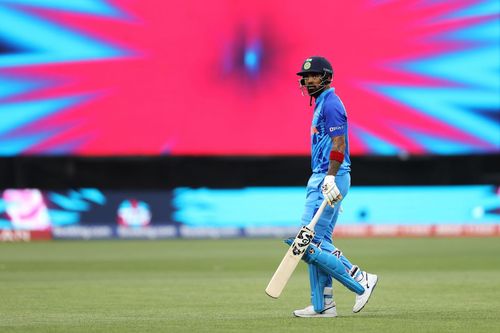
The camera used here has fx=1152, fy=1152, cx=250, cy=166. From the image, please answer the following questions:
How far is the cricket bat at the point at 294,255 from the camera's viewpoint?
792 centimetres

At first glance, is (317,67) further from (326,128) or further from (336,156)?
(336,156)

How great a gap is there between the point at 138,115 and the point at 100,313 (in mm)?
14285

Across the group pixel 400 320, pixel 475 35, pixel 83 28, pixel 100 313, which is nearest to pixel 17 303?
pixel 100 313

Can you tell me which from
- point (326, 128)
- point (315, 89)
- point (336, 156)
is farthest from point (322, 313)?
point (315, 89)

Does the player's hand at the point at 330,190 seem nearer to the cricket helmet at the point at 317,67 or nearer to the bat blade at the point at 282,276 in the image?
the bat blade at the point at 282,276

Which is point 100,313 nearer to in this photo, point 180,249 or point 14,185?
point 180,249

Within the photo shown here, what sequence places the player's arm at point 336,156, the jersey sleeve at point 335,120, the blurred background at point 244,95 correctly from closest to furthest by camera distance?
the player's arm at point 336,156 → the jersey sleeve at point 335,120 → the blurred background at point 244,95

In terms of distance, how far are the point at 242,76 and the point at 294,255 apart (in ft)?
49.7

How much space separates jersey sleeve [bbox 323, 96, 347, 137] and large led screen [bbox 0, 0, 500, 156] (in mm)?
14336

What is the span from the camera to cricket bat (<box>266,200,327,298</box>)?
7.92 metres

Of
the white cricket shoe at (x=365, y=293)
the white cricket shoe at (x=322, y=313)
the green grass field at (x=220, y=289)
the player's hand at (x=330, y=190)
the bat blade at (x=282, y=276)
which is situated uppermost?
the player's hand at (x=330, y=190)

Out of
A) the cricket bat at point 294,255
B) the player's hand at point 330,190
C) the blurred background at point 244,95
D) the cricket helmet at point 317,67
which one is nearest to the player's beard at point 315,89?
the cricket helmet at point 317,67

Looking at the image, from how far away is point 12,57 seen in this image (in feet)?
73.5

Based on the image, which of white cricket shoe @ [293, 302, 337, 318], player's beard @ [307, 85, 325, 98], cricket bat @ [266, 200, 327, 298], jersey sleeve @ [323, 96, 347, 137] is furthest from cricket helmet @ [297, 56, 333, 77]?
white cricket shoe @ [293, 302, 337, 318]
